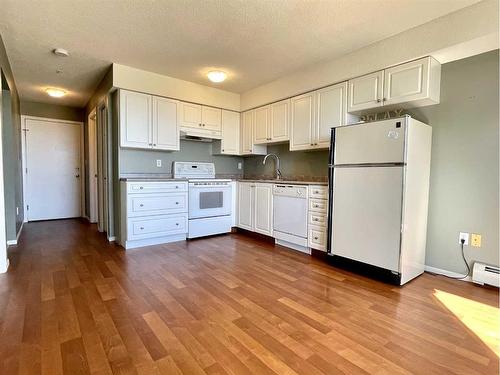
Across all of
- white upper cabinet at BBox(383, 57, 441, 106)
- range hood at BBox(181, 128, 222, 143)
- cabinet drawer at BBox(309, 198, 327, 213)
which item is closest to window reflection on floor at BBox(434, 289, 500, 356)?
cabinet drawer at BBox(309, 198, 327, 213)

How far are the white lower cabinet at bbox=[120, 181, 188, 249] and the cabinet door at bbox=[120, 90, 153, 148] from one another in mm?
597

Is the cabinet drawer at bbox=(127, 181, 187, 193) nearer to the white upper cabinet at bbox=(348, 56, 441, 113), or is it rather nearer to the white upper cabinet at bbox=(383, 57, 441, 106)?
the white upper cabinet at bbox=(348, 56, 441, 113)

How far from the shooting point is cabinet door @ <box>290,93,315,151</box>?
3.54 metres

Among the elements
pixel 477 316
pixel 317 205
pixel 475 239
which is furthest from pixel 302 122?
pixel 477 316

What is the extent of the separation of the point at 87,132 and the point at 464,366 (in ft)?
21.1

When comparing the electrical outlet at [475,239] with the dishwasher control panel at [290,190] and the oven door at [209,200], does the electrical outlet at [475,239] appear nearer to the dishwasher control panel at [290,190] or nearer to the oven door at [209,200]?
the dishwasher control panel at [290,190]

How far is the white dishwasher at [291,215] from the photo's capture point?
11.1 ft

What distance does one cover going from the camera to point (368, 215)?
2613 millimetres

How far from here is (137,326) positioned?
173 centimetres

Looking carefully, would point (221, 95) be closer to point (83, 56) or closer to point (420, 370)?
point (83, 56)

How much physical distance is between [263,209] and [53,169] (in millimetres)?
4541

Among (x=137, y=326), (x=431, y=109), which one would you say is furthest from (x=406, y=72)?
(x=137, y=326)

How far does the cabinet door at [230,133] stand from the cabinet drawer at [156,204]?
123 cm

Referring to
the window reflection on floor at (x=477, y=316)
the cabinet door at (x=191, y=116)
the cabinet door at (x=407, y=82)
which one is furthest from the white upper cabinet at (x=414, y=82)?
the cabinet door at (x=191, y=116)
